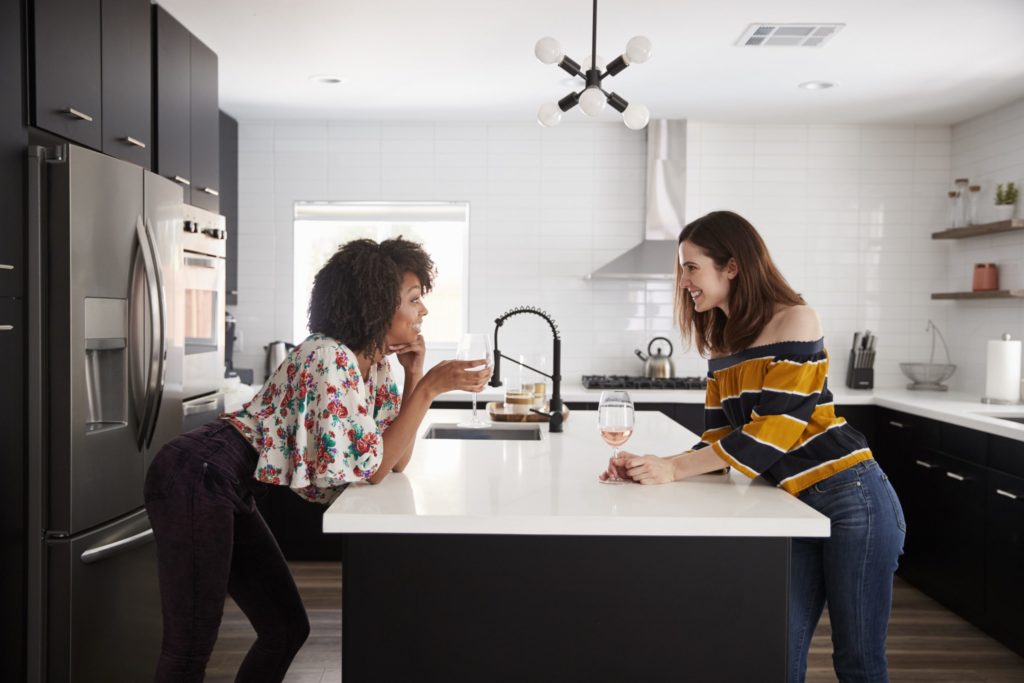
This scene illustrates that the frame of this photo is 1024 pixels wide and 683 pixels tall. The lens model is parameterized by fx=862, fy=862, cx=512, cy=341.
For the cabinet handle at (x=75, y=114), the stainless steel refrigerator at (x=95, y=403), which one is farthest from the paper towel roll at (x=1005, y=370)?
the cabinet handle at (x=75, y=114)

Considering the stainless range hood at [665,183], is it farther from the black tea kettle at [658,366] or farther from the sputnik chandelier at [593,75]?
the sputnik chandelier at [593,75]

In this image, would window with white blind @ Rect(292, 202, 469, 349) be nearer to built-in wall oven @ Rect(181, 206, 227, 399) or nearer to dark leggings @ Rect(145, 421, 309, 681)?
built-in wall oven @ Rect(181, 206, 227, 399)

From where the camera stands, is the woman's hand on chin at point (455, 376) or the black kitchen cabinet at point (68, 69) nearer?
the woman's hand on chin at point (455, 376)

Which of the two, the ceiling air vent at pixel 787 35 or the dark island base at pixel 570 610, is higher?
the ceiling air vent at pixel 787 35

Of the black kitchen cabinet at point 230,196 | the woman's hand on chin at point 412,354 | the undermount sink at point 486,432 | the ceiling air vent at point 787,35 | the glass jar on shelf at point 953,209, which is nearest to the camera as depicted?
the woman's hand on chin at point 412,354

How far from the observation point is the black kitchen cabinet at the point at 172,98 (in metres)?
3.25

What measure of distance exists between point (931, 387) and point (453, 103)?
318cm

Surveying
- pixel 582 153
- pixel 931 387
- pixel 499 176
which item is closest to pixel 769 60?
pixel 582 153

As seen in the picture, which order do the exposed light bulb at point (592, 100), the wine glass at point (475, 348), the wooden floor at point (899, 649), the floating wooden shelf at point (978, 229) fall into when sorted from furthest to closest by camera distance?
the floating wooden shelf at point (978, 229)
the wooden floor at point (899, 649)
the exposed light bulb at point (592, 100)
the wine glass at point (475, 348)

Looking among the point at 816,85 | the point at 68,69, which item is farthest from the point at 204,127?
the point at 816,85

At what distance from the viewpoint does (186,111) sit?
3.51 meters

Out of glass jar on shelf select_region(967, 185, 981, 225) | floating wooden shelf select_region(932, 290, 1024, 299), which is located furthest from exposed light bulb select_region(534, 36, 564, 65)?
glass jar on shelf select_region(967, 185, 981, 225)

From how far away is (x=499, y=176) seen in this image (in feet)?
17.5

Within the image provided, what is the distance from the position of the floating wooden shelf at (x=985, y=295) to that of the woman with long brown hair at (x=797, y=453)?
290cm
